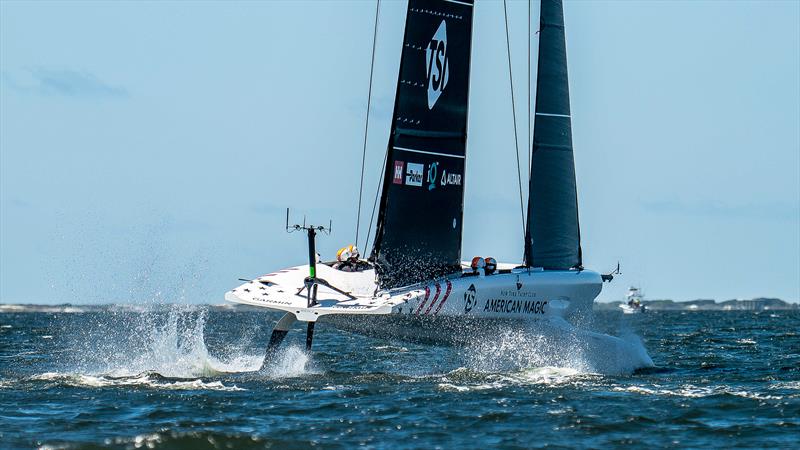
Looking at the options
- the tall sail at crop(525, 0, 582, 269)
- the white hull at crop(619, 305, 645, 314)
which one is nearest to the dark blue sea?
the tall sail at crop(525, 0, 582, 269)

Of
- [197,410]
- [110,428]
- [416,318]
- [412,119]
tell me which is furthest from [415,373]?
[110,428]

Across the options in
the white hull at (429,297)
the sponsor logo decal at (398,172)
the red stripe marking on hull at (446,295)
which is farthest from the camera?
the sponsor logo decal at (398,172)

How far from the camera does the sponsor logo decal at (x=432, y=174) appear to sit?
23531mm

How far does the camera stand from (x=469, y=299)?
2247 centimetres

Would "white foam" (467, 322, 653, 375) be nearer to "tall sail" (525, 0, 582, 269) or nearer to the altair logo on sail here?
"tall sail" (525, 0, 582, 269)

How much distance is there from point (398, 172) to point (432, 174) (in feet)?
2.35

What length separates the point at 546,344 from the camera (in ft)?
79.3

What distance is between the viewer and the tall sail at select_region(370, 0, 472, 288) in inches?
914

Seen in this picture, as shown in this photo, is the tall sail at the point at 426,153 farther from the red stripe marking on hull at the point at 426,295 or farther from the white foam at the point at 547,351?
the white foam at the point at 547,351

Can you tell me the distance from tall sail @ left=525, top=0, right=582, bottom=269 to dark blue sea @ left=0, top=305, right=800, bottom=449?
2464 mm

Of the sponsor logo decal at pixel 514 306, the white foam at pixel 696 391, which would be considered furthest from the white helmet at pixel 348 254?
the white foam at pixel 696 391

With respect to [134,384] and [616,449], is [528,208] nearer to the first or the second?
[134,384]

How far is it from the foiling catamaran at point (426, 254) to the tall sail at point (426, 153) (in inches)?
0.7

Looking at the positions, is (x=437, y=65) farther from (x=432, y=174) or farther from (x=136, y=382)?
(x=136, y=382)
